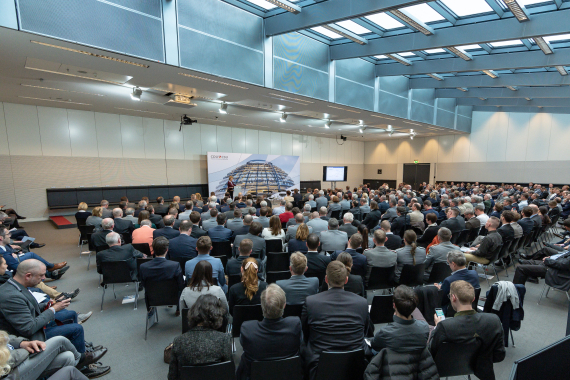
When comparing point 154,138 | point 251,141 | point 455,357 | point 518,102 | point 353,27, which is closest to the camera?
point 455,357

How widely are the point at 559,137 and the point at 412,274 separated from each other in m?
16.1

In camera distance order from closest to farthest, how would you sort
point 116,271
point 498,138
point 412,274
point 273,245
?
point 412,274, point 116,271, point 273,245, point 498,138

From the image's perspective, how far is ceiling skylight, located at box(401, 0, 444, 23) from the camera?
202 inches

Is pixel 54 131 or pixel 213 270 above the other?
pixel 54 131

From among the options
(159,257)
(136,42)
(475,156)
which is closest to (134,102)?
(136,42)

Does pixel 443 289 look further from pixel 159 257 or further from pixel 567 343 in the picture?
pixel 159 257

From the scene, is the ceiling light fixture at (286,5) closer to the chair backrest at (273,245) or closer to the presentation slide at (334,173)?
the chair backrest at (273,245)

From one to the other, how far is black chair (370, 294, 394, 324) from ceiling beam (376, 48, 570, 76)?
7.14 meters

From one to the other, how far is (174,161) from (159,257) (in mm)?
11123

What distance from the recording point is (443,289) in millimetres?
3027

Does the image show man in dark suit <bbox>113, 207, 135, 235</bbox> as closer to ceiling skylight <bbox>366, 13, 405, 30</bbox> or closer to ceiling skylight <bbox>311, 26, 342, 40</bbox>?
ceiling skylight <bbox>311, 26, 342, 40</bbox>

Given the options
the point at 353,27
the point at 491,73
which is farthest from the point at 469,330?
the point at 491,73

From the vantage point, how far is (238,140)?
51.4 ft

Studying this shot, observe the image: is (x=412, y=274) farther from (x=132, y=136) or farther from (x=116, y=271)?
(x=132, y=136)
